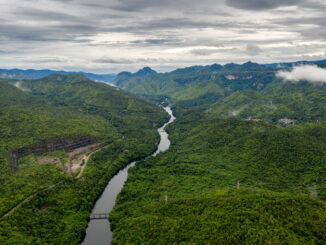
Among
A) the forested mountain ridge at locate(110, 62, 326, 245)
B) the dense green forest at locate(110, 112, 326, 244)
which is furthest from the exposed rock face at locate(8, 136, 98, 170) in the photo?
the forested mountain ridge at locate(110, 62, 326, 245)

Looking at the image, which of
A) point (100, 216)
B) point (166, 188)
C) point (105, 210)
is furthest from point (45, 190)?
point (166, 188)

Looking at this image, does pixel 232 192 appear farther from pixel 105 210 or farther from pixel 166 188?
pixel 105 210

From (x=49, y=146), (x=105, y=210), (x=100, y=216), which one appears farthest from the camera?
(x=49, y=146)

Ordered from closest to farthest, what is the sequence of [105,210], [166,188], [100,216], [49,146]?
[100,216] → [105,210] → [166,188] → [49,146]

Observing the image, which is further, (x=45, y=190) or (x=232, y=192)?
(x=45, y=190)

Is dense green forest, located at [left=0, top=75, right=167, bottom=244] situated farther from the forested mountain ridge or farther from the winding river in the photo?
the forested mountain ridge

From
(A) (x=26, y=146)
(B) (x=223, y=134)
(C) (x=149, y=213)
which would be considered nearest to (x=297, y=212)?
(C) (x=149, y=213)
